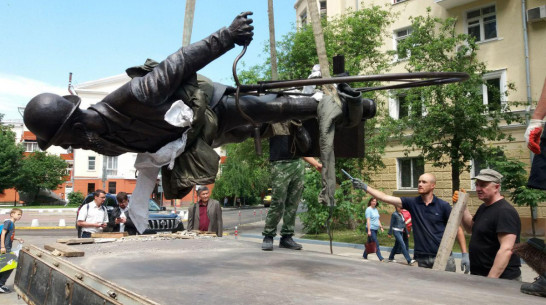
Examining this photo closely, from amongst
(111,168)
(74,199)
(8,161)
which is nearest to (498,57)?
(74,199)

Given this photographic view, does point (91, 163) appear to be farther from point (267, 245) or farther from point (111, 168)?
point (267, 245)

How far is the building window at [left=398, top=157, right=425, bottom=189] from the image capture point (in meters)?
17.7

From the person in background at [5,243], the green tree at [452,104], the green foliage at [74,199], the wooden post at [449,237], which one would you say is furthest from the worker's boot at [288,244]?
the green foliage at [74,199]

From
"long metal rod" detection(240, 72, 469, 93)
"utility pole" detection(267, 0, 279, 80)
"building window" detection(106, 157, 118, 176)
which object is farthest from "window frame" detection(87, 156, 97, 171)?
"long metal rod" detection(240, 72, 469, 93)

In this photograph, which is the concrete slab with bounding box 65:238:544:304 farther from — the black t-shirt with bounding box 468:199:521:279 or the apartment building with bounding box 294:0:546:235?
the apartment building with bounding box 294:0:546:235

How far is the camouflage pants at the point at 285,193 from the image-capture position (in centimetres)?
535

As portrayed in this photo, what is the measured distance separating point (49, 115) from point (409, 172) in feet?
55.3

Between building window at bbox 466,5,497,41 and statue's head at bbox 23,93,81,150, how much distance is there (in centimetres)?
1646

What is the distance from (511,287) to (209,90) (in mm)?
2563

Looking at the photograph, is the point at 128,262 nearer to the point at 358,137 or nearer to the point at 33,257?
the point at 33,257

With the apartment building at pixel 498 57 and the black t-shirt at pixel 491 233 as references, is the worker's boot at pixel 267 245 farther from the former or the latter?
the apartment building at pixel 498 57

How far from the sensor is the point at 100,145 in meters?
3.12

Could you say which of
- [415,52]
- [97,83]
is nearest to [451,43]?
[415,52]

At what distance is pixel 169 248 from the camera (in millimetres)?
5113
